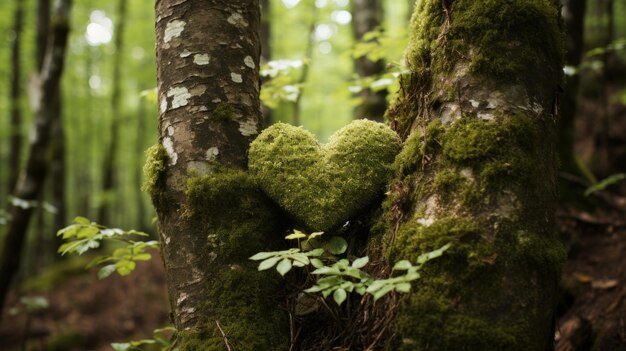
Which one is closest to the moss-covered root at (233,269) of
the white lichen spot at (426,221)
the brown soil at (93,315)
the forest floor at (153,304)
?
the white lichen spot at (426,221)

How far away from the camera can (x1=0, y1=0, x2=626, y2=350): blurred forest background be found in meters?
3.63

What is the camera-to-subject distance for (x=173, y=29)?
90.3 inches

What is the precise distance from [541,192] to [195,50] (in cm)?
186

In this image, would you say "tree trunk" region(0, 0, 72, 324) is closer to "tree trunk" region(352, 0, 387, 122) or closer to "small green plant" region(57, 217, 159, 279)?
"small green plant" region(57, 217, 159, 279)

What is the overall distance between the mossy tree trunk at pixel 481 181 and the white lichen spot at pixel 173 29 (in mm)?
1305

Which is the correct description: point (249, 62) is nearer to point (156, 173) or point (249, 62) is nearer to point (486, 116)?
point (156, 173)

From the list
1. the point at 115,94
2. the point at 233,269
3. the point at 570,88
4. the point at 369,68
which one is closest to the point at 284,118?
the point at 115,94

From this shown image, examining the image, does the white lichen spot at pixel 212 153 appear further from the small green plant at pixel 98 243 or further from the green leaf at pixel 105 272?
the green leaf at pixel 105 272

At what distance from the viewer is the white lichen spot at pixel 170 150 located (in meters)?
2.20

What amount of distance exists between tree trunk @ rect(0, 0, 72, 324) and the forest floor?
1083 millimetres

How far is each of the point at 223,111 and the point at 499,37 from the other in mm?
1428

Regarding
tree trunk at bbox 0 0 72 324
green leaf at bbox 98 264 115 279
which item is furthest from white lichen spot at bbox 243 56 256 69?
tree trunk at bbox 0 0 72 324

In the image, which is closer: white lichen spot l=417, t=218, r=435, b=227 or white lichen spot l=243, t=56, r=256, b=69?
white lichen spot l=417, t=218, r=435, b=227

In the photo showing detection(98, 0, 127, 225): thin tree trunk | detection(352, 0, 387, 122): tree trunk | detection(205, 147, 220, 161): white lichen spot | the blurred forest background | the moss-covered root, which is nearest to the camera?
the moss-covered root
